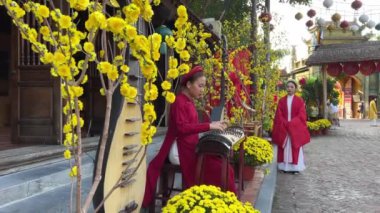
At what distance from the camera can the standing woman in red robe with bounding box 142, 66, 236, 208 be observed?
3.79m

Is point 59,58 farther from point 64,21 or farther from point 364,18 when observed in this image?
point 364,18

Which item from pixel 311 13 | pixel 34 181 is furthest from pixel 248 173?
pixel 311 13

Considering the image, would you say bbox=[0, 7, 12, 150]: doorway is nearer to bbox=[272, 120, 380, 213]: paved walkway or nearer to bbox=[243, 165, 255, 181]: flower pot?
bbox=[243, 165, 255, 181]: flower pot

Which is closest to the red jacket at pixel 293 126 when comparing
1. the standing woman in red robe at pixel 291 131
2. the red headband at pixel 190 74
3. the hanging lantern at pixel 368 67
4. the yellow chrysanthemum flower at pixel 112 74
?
the standing woman in red robe at pixel 291 131

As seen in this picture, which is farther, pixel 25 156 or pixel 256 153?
pixel 256 153

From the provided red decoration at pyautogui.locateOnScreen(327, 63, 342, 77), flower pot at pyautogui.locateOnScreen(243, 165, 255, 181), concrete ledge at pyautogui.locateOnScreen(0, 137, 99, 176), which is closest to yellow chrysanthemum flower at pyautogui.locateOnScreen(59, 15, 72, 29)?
concrete ledge at pyautogui.locateOnScreen(0, 137, 99, 176)

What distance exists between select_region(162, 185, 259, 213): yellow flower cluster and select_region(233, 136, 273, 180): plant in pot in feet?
10.1

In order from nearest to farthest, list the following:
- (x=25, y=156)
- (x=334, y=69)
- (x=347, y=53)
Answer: (x=25, y=156) → (x=347, y=53) → (x=334, y=69)

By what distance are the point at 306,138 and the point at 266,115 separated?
1875mm

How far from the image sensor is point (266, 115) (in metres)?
10.4

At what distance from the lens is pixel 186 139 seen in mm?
3898

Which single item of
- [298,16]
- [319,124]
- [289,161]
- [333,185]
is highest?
[298,16]

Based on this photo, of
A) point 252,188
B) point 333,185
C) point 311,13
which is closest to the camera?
point 252,188

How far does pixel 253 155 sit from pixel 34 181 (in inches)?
128
